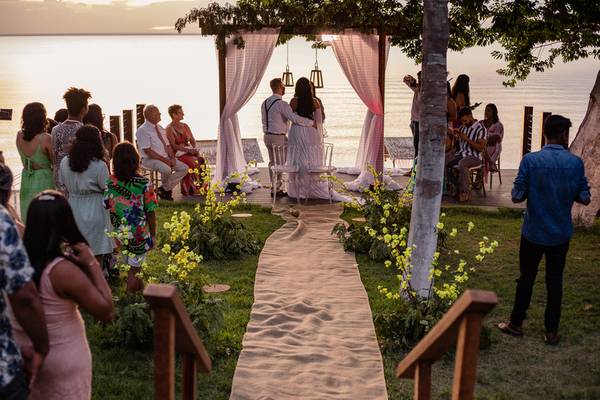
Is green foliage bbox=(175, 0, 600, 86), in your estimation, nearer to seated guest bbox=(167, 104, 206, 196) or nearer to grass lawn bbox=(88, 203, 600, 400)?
seated guest bbox=(167, 104, 206, 196)

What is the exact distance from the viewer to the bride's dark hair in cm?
1102

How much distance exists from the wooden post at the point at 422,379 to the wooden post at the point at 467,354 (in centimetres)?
54

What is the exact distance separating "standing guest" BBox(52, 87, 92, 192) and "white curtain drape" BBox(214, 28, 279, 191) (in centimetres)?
483

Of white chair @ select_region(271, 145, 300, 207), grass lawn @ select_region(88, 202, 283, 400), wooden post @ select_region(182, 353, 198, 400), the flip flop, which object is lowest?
grass lawn @ select_region(88, 202, 283, 400)

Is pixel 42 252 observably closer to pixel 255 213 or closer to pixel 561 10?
pixel 255 213

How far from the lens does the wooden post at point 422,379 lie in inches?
134

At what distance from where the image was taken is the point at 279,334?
613 centimetres

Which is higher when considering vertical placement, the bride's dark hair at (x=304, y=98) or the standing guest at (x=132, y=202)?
the bride's dark hair at (x=304, y=98)

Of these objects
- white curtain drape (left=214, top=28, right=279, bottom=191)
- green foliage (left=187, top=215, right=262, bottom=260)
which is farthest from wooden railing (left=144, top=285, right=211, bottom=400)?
white curtain drape (left=214, top=28, right=279, bottom=191)

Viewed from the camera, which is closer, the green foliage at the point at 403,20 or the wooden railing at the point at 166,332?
the wooden railing at the point at 166,332

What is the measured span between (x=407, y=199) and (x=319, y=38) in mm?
5101

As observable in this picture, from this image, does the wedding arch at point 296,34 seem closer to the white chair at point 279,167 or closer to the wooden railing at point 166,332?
the white chair at point 279,167

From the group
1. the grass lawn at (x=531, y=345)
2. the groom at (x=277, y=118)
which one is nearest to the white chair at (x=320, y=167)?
the groom at (x=277, y=118)

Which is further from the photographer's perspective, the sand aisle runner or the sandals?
the sandals
